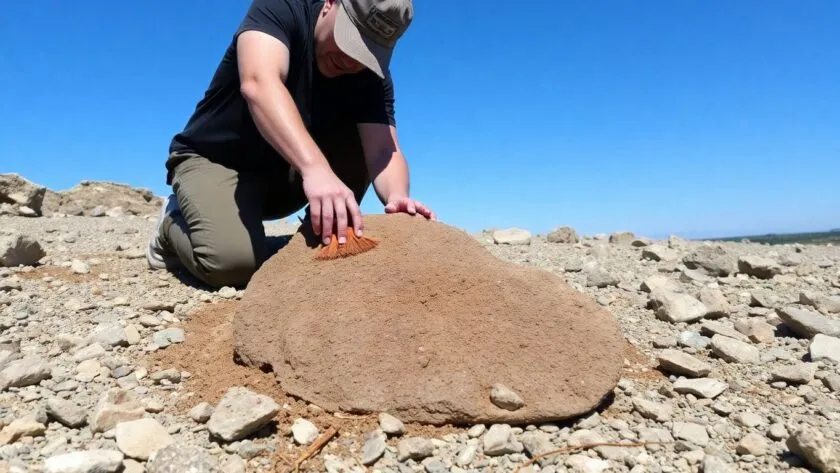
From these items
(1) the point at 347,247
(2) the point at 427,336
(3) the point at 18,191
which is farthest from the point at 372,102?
(3) the point at 18,191

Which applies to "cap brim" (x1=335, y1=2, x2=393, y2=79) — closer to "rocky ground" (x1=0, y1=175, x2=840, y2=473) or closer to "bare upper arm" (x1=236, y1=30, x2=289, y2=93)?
"bare upper arm" (x1=236, y1=30, x2=289, y2=93)

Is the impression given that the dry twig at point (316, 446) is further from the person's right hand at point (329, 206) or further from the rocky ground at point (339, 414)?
the person's right hand at point (329, 206)

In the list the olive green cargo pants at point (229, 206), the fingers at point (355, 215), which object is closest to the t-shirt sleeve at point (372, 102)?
the olive green cargo pants at point (229, 206)

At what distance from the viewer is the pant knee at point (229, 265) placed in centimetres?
334

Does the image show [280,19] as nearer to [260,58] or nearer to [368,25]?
[260,58]

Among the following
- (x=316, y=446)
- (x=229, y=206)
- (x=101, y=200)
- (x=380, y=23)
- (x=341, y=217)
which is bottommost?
(x=316, y=446)

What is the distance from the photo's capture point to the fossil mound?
1987mm

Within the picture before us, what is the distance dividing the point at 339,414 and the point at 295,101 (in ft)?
6.89

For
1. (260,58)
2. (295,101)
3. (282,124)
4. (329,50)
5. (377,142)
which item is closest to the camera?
(282,124)

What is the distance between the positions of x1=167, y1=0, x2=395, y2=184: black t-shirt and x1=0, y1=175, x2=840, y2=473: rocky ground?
912 millimetres

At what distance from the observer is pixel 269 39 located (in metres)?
3.02

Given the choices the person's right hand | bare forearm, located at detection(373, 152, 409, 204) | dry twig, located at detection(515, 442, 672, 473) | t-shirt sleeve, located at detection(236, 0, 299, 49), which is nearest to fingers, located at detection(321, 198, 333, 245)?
the person's right hand

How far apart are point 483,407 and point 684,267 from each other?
321 centimetres

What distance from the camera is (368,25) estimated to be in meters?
2.98
